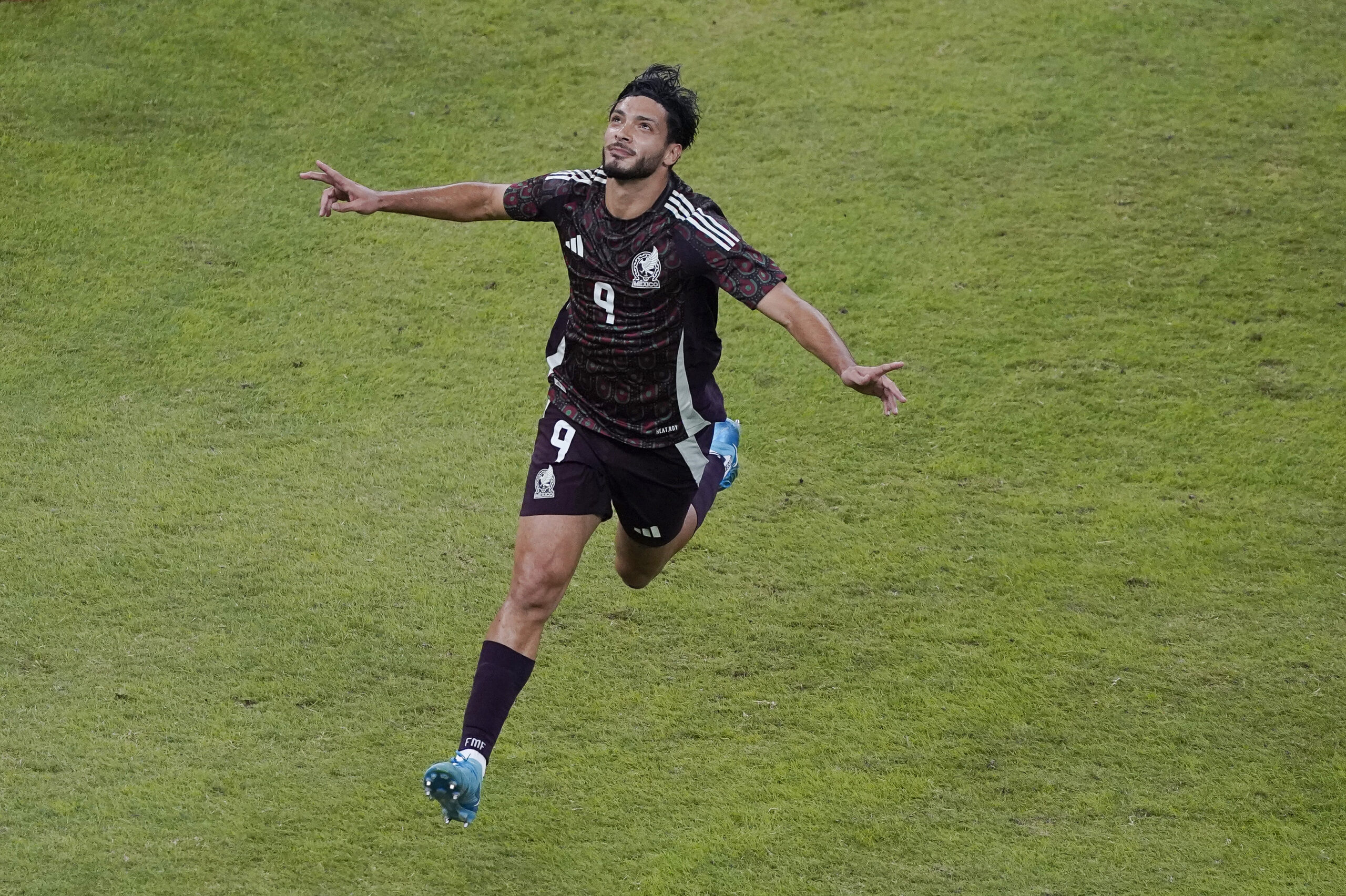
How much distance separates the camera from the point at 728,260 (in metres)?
4.40

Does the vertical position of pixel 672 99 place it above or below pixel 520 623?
above

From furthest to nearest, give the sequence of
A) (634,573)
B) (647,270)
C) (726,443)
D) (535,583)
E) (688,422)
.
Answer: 1. (726,443)
2. (634,573)
3. (688,422)
4. (647,270)
5. (535,583)

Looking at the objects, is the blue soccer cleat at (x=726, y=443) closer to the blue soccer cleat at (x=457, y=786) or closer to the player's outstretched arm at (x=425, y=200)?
the player's outstretched arm at (x=425, y=200)

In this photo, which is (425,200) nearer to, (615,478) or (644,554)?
(615,478)

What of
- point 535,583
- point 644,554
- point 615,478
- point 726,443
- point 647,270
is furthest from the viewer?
point 726,443

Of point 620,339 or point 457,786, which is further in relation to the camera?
point 620,339

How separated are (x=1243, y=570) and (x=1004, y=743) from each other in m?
1.54

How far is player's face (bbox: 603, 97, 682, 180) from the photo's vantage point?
14.5ft

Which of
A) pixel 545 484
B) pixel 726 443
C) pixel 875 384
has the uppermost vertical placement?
→ pixel 875 384

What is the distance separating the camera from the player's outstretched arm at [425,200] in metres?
4.72

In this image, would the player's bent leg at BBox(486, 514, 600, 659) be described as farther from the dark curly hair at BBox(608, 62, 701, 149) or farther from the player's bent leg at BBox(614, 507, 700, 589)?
the dark curly hair at BBox(608, 62, 701, 149)

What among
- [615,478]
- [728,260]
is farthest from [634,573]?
[728,260]

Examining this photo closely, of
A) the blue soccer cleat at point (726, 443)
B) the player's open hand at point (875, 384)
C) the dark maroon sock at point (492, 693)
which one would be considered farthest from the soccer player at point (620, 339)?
the blue soccer cleat at point (726, 443)

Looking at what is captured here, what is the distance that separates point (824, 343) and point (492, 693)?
1393mm
